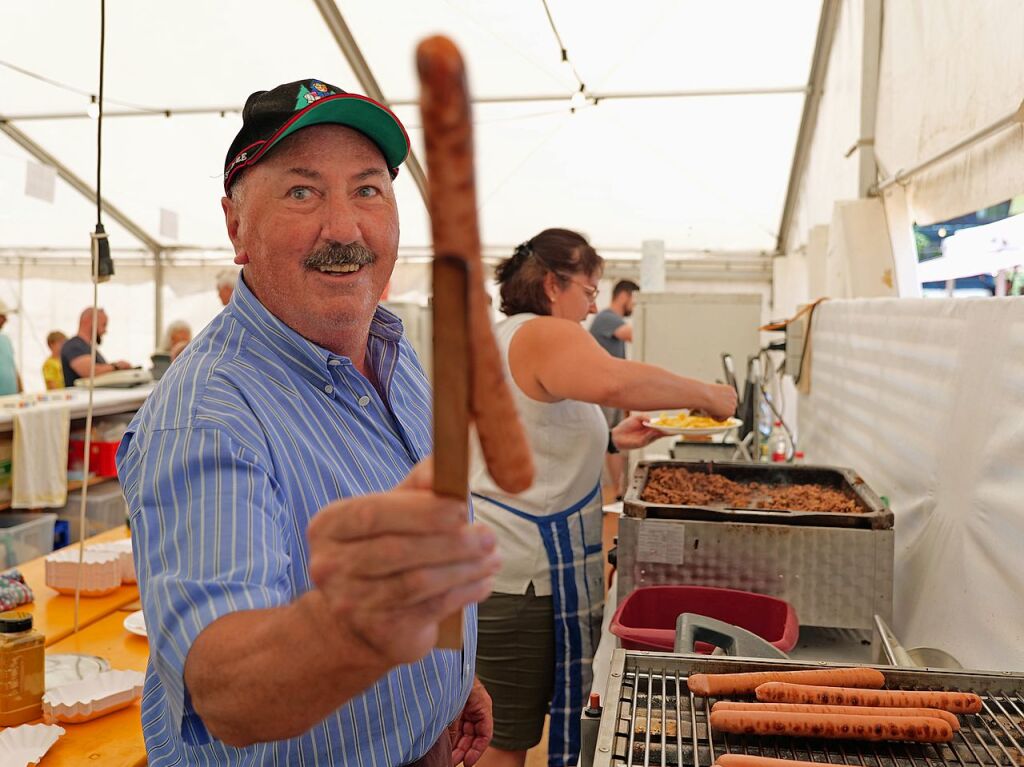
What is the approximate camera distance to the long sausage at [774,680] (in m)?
1.33

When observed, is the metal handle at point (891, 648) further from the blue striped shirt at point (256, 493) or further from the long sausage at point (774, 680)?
the blue striped shirt at point (256, 493)

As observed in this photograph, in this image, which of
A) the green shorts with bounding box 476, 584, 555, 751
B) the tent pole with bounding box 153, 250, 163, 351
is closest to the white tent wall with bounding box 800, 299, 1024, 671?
the green shorts with bounding box 476, 584, 555, 751

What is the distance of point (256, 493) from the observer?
3.15 feet

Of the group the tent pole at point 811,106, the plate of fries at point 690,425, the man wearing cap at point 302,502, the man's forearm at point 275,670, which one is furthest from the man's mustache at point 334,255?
the tent pole at point 811,106

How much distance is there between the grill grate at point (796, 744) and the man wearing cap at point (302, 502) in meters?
0.30

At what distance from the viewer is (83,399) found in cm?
523

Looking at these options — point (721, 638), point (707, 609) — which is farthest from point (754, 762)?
point (707, 609)

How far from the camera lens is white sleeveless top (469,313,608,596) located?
8.64ft

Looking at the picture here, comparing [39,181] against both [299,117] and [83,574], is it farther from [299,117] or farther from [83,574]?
[299,117]

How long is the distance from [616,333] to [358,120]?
5.80 metres

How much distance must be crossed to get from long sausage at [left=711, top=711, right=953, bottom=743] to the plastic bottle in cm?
363

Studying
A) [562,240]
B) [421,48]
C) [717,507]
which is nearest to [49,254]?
[562,240]

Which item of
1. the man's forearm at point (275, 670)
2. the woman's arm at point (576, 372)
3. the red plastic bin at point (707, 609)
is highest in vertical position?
the woman's arm at point (576, 372)

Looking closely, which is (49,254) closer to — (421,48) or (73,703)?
(73,703)
